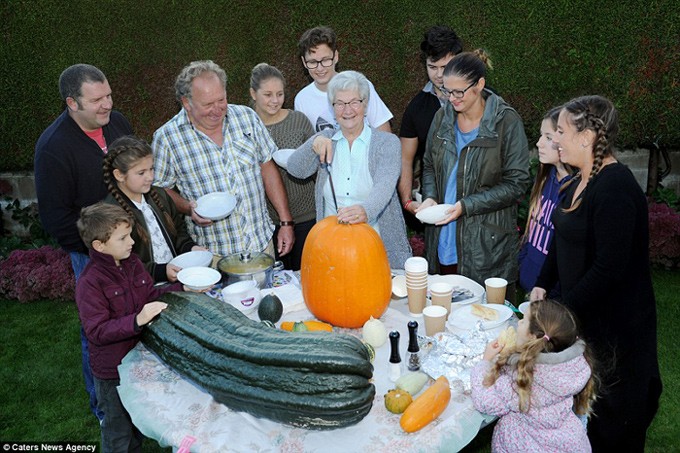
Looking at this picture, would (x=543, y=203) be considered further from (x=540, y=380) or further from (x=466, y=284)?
(x=540, y=380)

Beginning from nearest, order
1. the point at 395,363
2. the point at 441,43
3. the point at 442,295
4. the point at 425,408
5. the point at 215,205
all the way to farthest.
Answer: the point at 425,408, the point at 395,363, the point at 442,295, the point at 215,205, the point at 441,43

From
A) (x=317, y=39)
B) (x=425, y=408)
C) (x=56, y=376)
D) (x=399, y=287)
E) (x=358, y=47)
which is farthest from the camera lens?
(x=358, y=47)

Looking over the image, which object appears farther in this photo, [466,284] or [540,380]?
[466,284]

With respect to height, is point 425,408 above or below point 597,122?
below

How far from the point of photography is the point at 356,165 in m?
3.83

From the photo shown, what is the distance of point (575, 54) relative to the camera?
663 centimetres

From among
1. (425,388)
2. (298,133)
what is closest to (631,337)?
(425,388)

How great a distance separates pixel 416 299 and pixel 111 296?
1.52 metres

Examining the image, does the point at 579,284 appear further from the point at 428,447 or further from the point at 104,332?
the point at 104,332

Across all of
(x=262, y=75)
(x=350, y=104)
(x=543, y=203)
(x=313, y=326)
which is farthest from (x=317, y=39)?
(x=313, y=326)

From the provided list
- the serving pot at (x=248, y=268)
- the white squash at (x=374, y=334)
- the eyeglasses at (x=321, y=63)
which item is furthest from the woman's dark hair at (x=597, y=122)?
the eyeglasses at (x=321, y=63)

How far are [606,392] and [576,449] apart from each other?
60 cm

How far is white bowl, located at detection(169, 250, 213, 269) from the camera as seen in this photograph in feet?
10.9

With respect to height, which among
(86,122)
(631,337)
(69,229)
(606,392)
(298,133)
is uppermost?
(86,122)
